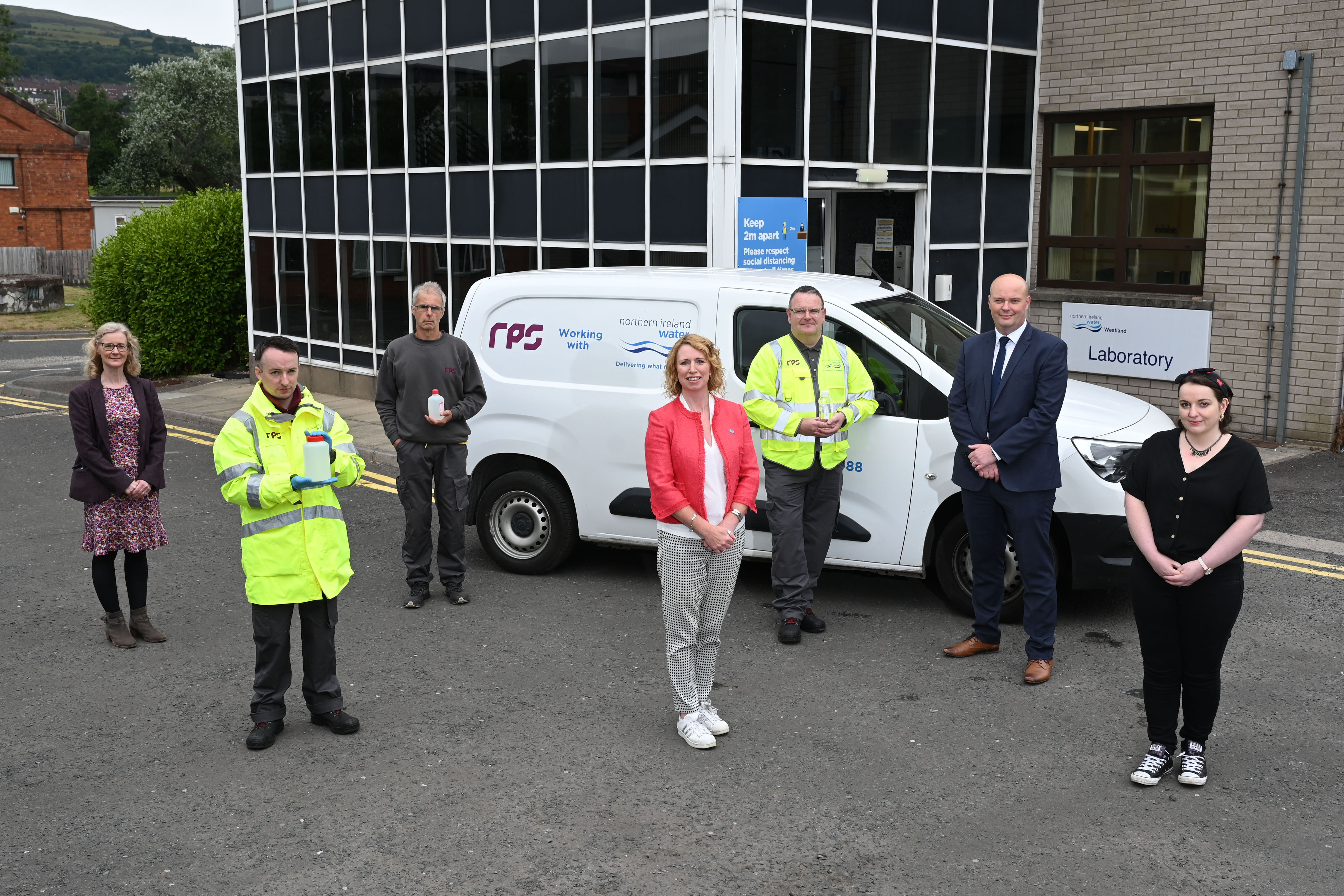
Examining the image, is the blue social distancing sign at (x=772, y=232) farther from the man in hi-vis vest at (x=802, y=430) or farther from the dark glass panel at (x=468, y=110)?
the man in hi-vis vest at (x=802, y=430)

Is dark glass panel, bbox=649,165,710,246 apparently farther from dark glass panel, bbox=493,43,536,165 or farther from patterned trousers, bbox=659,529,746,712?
patterned trousers, bbox=659,529,746,712

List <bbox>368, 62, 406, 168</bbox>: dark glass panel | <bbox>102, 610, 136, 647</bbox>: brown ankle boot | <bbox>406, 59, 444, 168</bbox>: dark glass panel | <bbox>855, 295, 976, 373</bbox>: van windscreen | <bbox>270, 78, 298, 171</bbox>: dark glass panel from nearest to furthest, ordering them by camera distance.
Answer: <bbox>102, 610, 136, 647</bbox>: brown ankle boot
<bbox>855, 295, 976, 373</bbox>: van windscreen
<bbox>406, 59, 444, 168</bbox>: dark glass panel
<bbox>368, 62, 406, 168</bbox>: dark glass panel
<bbox>270, 78, 298, 171</bbox>: dark glass panel

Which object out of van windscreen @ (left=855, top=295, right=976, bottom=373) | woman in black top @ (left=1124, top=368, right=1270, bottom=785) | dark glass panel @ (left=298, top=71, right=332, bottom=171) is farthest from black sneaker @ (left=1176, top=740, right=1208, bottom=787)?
dark glass panel @ (left=298, top=71, right=332, bottom=171)

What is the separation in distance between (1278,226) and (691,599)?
31.8 ft

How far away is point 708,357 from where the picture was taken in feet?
17.8

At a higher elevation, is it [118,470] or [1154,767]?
[118,470]

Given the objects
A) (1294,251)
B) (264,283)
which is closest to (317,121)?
(264,283)

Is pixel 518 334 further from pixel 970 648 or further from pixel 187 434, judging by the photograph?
pixel 187 434

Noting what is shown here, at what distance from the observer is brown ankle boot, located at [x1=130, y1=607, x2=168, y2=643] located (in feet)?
22.9

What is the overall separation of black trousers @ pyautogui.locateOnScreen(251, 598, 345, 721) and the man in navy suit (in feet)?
10.3

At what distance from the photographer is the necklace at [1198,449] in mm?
4812

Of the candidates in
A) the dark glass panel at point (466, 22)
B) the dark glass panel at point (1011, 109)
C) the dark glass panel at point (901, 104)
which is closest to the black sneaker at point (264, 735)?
the dark glass panel at point (901, 104)

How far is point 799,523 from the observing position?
688 centimetres

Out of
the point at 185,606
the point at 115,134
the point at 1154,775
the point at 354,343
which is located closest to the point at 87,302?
the point at 354,343
